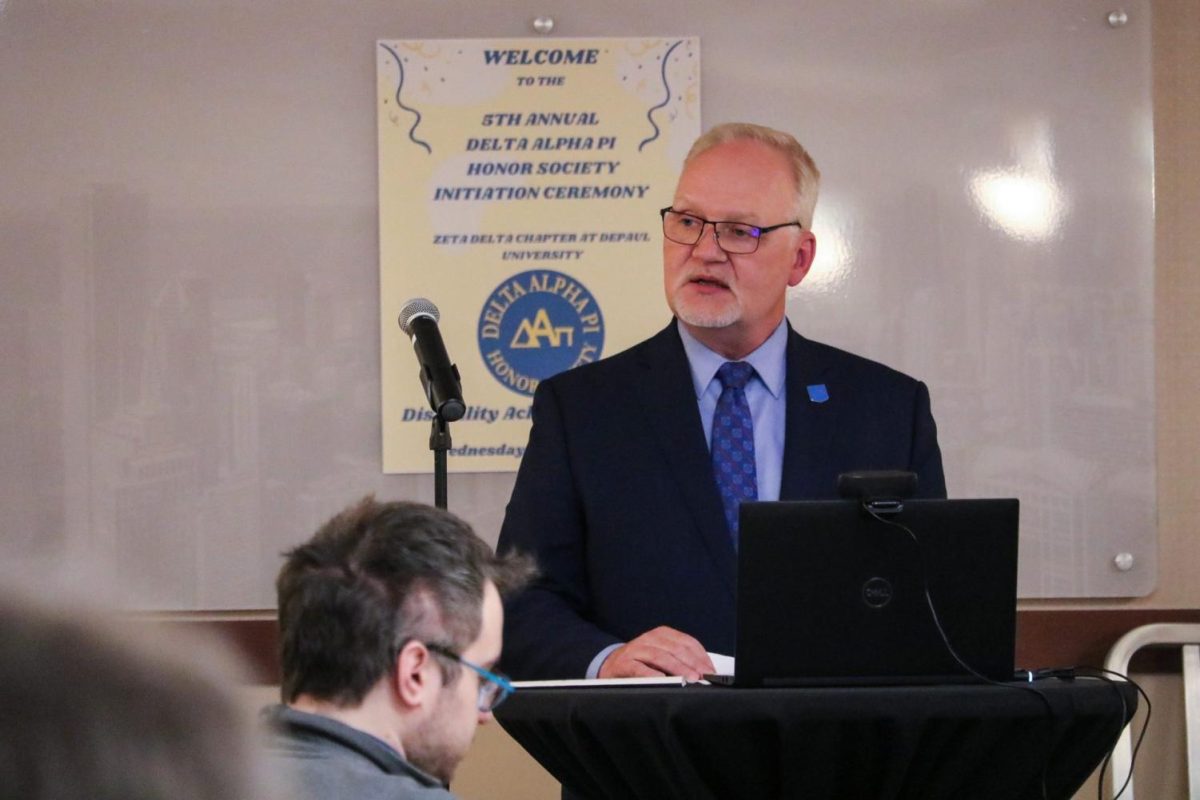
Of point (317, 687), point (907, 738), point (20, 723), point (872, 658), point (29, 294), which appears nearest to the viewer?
point (20, 723)

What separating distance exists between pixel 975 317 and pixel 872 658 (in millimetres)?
2130

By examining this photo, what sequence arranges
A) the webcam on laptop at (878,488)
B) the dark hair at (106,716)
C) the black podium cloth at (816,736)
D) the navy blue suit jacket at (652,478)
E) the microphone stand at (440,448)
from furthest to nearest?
the microphone stand at (440,448), the navy blue suit jacket at (652,478), the webcam on laptop at (878,488), the black podium cloth at (816,736), the dark hair at (106,716)

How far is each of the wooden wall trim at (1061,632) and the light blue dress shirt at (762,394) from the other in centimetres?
139

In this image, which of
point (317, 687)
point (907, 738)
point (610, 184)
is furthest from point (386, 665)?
point (610, 184)

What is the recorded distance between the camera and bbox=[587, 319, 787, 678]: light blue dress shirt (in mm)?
2848

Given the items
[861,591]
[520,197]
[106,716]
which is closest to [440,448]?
[861,591]

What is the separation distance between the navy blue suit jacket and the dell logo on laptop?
26.1 inches

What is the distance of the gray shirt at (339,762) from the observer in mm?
1285

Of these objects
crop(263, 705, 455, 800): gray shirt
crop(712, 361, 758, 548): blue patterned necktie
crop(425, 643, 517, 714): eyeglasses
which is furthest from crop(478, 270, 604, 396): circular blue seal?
crop(263, 705, 455, 800): gray shirt

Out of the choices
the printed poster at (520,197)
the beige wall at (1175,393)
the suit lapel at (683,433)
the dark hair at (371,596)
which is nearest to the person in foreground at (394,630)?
the dark hair at (371,596)

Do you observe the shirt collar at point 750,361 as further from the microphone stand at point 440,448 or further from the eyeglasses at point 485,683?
the eyeglasses at point 485,683

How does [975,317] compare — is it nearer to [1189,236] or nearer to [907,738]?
[1189,236]

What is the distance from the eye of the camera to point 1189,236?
4.04 meters

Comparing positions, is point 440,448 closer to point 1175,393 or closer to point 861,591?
point 861,591
